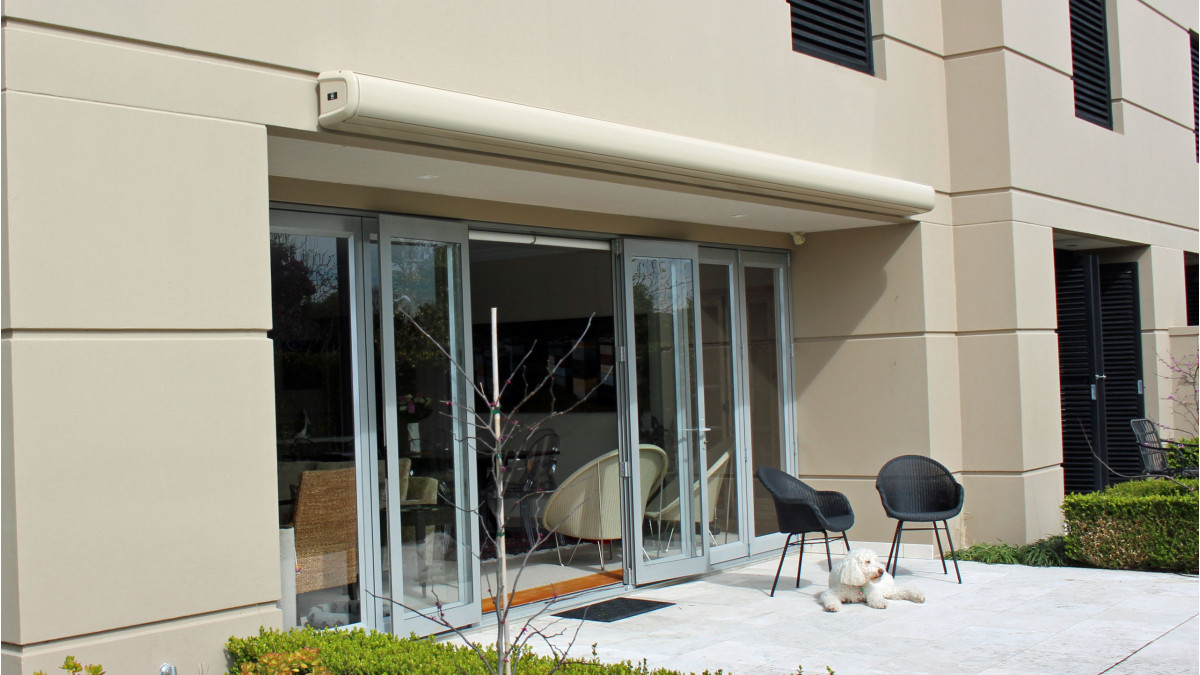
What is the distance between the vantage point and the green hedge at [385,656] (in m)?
4.27

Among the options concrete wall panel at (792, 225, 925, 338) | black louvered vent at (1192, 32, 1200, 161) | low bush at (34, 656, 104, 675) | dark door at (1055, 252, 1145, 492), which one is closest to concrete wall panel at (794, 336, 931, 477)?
concrete wall panel at (792, 225, 925, 338)

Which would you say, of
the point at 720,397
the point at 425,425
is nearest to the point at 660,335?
the point at 720,397

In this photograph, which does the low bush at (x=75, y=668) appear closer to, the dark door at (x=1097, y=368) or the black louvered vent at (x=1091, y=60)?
the dark door at (x=1097, y=368)

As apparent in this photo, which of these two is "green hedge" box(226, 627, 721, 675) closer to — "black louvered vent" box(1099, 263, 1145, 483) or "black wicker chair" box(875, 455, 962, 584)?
"black wicker chair" box(875, 455, 962, 584)

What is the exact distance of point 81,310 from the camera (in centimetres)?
433

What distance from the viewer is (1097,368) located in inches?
412

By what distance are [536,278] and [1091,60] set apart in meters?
6.38

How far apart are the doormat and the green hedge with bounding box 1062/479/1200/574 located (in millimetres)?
3525

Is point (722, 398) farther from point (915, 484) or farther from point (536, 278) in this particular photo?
point (536, 278)

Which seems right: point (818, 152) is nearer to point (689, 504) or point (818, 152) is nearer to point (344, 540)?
point (689, 504)

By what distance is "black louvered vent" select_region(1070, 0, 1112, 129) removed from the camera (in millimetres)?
10906

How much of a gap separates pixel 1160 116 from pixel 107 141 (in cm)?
1151

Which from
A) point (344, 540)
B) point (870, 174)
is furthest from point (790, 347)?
point (344, 540)

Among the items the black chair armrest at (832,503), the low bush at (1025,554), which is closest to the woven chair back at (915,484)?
the black chair armrest at (832,503)
